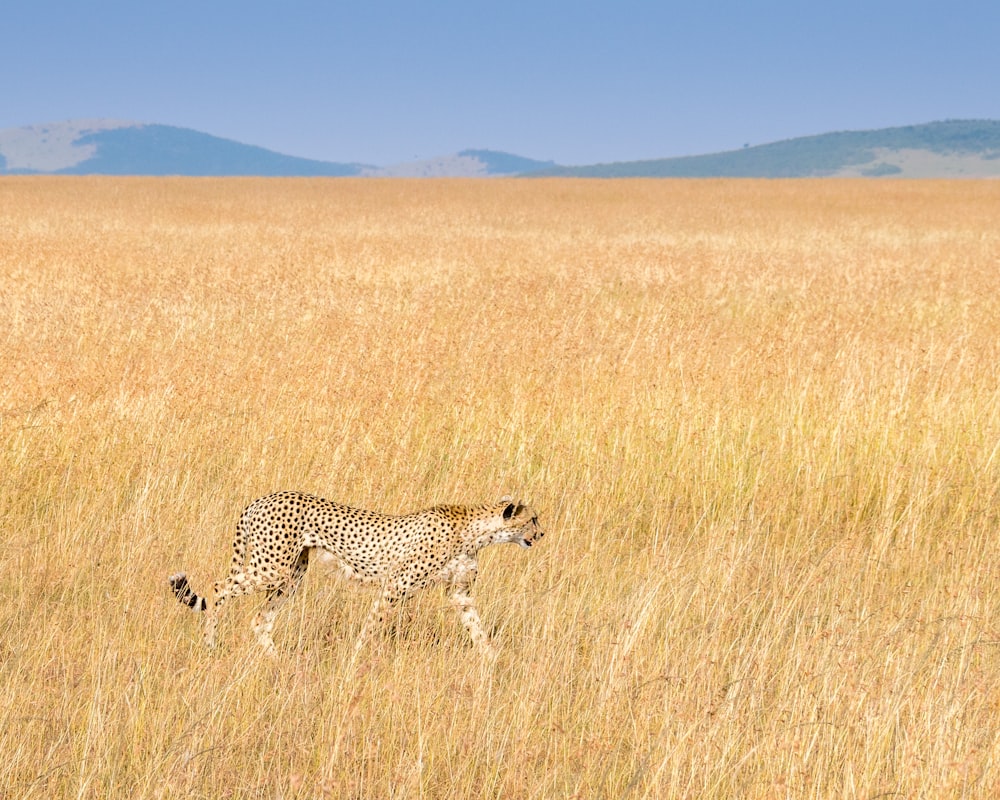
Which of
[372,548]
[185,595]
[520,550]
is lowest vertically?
[520,550]

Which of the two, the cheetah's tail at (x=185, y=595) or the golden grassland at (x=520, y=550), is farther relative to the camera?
the cheetah's tail at (x=185, y=595)

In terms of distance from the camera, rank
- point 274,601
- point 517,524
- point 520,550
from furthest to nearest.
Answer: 1. point 520,550
2. point 274,601
3. point 517,524

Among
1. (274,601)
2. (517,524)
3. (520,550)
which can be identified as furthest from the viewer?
(520,550)

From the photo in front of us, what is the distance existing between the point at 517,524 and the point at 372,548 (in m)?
0.51

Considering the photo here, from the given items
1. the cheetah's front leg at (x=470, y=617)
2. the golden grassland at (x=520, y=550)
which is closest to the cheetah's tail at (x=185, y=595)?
the golden grassland at (x=520, y=550)

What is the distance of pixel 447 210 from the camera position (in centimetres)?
3762

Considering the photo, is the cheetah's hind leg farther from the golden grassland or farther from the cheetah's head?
the cheetah's head

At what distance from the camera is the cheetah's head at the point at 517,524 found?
3328 millimetres

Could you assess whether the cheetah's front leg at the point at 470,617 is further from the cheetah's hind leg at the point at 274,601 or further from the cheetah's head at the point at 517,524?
the cheetah's hind leg at the point at 274,601

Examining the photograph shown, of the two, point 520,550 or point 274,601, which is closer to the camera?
point 274,601

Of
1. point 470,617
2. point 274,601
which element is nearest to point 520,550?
point 470,617

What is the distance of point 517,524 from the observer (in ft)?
11.0

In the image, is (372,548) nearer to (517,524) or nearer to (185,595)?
(517,524)

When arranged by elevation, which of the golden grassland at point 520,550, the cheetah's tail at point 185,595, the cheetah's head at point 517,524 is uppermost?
the cheetah's head at point 517,524
